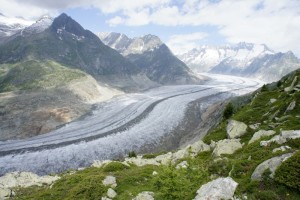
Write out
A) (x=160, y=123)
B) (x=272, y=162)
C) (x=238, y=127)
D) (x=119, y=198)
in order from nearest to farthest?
(x=272, y=162)
(x=119, y=198)
(x=238, y=127)
(x=160, y=123)

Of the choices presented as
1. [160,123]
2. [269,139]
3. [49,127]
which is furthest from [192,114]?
[269,139]

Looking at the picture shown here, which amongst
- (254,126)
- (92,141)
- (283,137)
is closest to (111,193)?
(283,137)

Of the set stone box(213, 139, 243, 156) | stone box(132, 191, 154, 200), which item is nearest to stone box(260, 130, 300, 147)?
stone box(213, 139, 243, 156)

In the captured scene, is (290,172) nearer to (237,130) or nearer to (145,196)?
(145,196)

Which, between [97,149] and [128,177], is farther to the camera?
[97,149]

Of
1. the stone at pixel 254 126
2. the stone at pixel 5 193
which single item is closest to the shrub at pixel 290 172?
the stone at pixel 254 126

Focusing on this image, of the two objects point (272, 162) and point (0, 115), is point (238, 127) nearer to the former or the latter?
point (272, 162)

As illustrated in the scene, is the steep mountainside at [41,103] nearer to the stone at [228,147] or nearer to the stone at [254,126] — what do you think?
the stone at [254,126]
